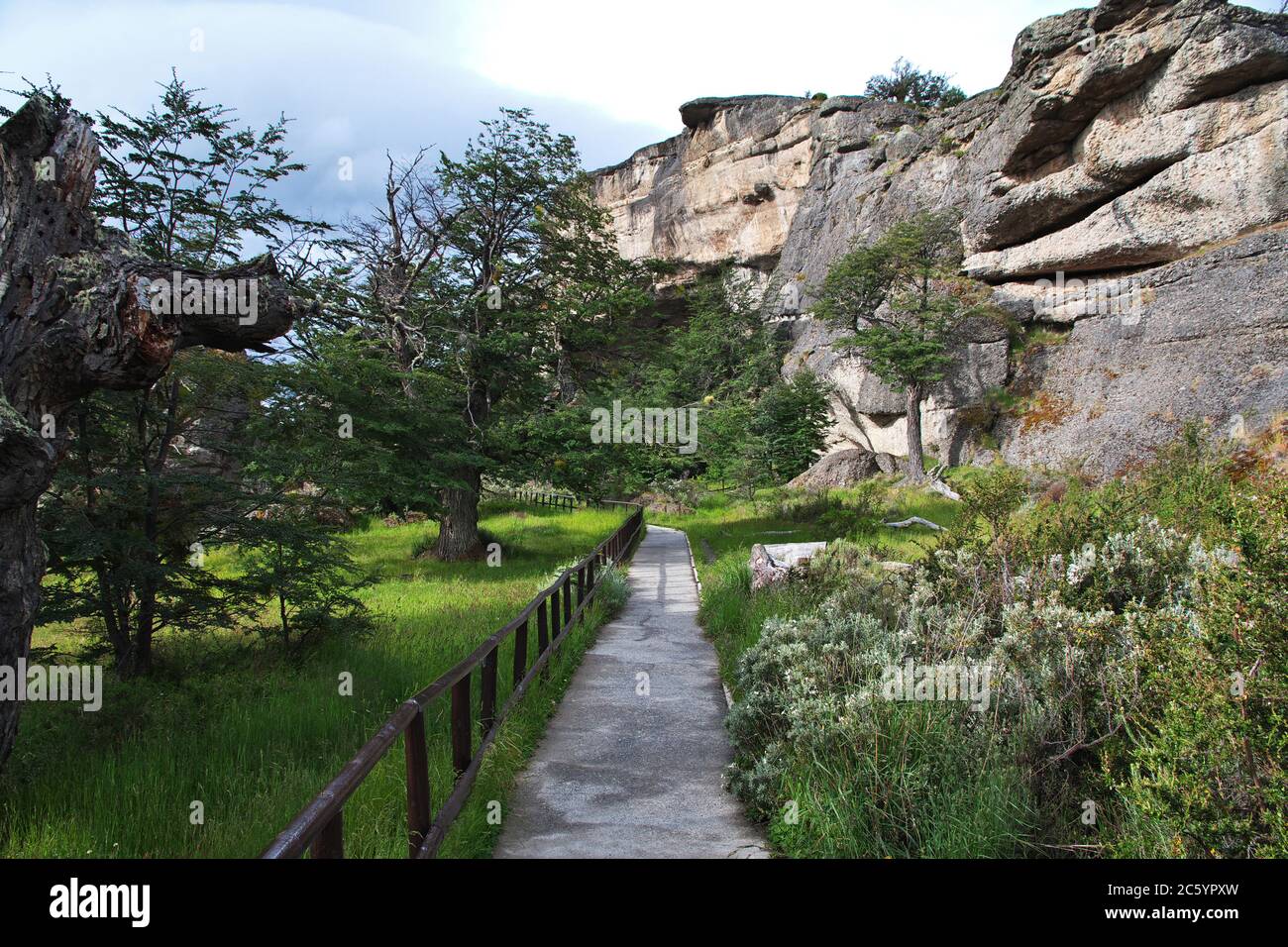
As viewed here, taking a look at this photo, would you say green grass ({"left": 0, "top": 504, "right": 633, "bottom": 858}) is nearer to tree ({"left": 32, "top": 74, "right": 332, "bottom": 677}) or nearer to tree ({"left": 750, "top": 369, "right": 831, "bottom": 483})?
tree ({"left": 32, "top": 74, "right": 332, "bottom": 677})

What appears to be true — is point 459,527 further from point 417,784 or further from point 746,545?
point 417,784

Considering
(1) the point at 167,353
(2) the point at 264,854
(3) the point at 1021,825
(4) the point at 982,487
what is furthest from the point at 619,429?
(2) the point at 264,854

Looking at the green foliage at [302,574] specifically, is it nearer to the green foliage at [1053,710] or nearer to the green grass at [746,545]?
the green grass at [746,545]

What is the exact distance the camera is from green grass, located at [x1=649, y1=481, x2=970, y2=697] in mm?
8828

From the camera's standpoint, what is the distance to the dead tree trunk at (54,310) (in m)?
4.11

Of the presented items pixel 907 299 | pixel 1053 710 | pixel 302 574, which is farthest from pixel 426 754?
pixel 907 299

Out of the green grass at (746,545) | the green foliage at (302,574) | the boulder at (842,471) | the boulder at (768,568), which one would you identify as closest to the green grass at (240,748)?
the green foliage at (302,574)

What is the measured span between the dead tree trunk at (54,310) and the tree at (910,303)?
87.2 feet

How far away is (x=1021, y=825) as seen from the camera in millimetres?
3699

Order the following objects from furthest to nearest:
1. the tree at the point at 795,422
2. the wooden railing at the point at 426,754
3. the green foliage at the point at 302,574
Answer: the tree at the point at 795,422, the green foliage at the point at 302,574, the wooden railing at the point at 426,754

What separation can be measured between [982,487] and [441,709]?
6.22 m

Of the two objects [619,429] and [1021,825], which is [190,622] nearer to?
[1021,825]

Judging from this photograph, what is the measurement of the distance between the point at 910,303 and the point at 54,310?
29.5 metres

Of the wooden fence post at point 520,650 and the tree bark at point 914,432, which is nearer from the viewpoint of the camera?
the wooden fence post at point 520,650
